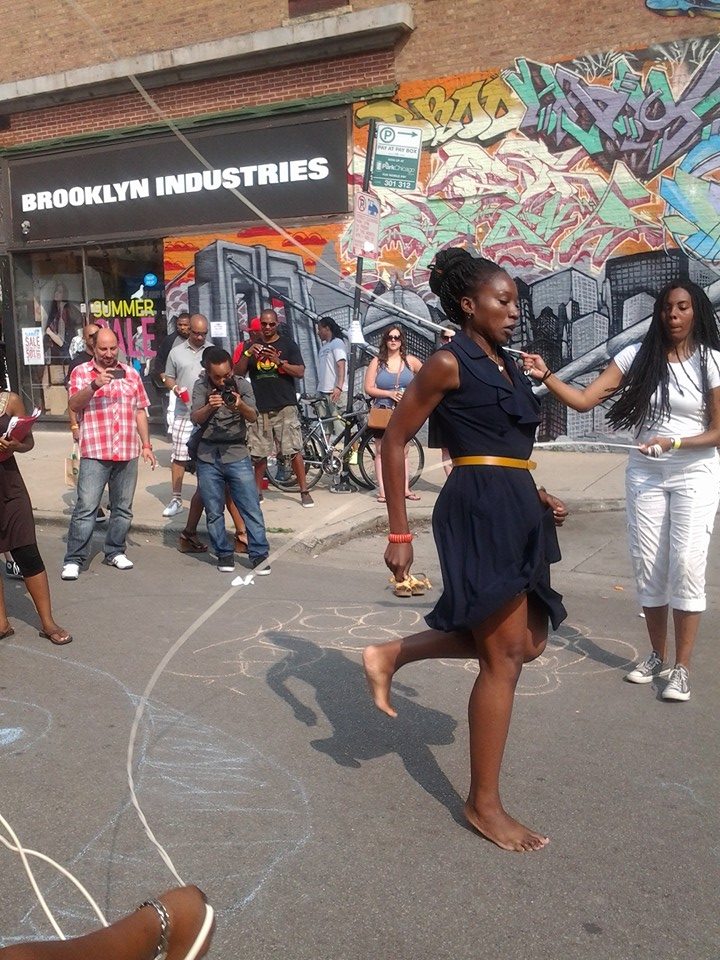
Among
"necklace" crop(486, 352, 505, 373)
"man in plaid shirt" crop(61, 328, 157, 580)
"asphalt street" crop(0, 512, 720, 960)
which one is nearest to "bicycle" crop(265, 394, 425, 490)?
"man in plaid shirt" crop(61, 328, 157, 580)

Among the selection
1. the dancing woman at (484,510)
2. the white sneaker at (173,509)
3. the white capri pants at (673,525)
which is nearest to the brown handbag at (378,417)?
the white sneaker at (173,509)

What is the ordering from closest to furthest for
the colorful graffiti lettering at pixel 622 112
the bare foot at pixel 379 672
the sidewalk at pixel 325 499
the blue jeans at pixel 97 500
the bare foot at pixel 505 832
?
1. the bare foot at pixel 505 832
2. the bare foot at pixel 379 672
3. the blue jeans at pixel 97 500
4. the sidewalk at pixel 325 499
5. the colorful graffiti lettering at pixel 622 112

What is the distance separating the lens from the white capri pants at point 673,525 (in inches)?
184

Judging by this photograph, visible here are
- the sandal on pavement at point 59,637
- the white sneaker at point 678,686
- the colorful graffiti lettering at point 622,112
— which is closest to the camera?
the white sneaker at point 678,686

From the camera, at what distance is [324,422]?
10.9m

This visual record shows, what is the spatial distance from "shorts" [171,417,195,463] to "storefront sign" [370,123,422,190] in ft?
13.7

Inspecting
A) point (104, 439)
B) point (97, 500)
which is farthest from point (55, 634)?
point (104, 439)

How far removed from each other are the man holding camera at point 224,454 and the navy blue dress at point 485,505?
4112 millimetres

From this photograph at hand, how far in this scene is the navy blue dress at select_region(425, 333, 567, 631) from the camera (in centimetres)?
337

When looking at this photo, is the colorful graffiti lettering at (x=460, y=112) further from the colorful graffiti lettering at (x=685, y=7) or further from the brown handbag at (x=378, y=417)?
the brown handbag at (x=378, y=417)

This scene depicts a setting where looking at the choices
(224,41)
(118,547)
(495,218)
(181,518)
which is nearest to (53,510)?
(181,518)

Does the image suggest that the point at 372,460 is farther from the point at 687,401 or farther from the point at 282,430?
the point at 687,401

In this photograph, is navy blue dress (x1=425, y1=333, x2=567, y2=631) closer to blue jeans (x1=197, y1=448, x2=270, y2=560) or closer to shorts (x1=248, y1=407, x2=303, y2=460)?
blue jeans (x1=197, y1=448, x2=270, y2=560)

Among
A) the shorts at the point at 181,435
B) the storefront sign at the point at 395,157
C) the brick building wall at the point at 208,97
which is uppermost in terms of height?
the brick building wall at the point at 208,97
